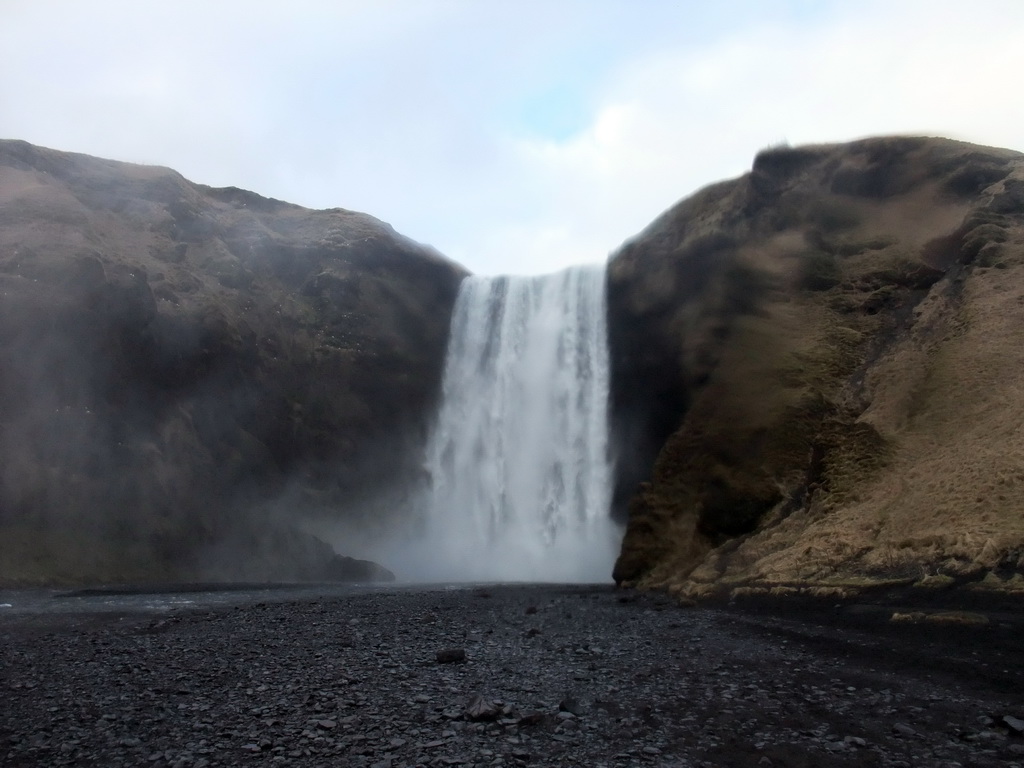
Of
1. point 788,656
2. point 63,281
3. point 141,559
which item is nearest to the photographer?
point 788,656

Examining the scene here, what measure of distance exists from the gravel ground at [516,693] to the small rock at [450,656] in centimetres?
4

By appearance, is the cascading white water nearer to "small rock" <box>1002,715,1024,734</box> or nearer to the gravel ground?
the gravel ground

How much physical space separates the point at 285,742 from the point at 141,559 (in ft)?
98.8

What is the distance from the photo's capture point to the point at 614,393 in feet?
146

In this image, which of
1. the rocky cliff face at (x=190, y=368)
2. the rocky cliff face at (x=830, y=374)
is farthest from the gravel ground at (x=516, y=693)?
the rocky cliff face at (x=190, y=368)

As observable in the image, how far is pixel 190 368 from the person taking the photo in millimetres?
42688

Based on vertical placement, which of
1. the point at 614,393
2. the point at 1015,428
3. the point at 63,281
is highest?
the point at 63,281

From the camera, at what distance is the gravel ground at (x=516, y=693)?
879 centimetres

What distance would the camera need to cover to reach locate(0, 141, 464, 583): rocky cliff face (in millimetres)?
35031

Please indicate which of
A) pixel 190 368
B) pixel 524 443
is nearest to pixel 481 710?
pixel 524 443

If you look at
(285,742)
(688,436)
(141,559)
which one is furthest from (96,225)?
(285,742)

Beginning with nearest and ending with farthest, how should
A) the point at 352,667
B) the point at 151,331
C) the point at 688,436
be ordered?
the point at 352,667, the point at 688,436, the point at 151,331

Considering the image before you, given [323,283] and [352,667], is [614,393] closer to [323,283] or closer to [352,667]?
[323,283]

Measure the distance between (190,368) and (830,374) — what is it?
107 feet
